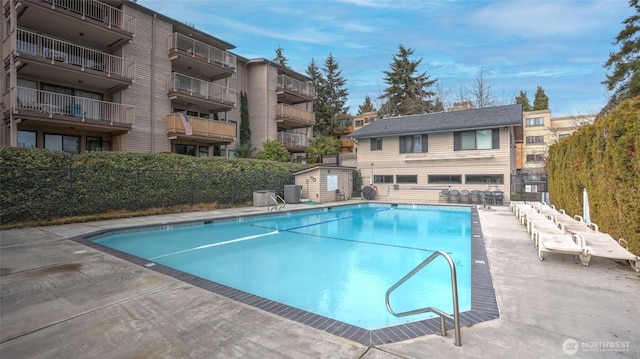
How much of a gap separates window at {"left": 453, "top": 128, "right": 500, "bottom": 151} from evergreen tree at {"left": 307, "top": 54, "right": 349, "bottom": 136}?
1866 cm

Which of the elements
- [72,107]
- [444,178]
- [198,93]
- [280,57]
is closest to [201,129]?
[198,93]

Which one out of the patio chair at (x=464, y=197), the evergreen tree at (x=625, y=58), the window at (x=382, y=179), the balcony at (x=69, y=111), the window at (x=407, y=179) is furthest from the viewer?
the evergreen tree at (x=625, y=58)

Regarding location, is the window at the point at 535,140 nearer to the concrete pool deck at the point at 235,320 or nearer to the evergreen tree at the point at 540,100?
the evergreen tree at the point at 540,100

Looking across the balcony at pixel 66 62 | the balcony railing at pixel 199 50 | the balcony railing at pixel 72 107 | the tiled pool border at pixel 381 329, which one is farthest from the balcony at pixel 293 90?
the tiled pool border at pixel 381 329

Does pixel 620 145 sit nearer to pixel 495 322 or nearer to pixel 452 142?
pixel 495 322

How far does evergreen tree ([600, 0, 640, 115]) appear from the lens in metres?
22.0

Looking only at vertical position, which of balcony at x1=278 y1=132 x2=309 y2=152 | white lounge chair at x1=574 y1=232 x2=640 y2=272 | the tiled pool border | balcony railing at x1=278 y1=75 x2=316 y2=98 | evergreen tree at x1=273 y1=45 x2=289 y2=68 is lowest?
the tiled pool border

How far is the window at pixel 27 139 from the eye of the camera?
12726 millimetres

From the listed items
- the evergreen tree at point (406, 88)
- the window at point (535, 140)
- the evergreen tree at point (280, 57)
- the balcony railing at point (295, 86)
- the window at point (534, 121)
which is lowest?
the window at point (535, 140)

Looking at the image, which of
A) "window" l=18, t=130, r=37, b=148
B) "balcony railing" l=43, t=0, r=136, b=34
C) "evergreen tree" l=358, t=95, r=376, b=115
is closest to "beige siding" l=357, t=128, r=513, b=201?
Result: "balcony railing" l=43, t=0, r=136, b=34

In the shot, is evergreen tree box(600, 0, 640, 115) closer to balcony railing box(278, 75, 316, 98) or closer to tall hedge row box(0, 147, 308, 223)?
balcony railing box(278, 75, 316, 98)

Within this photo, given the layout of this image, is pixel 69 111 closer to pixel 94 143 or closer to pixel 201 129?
pixel 94 143

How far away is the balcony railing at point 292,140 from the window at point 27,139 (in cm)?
1346

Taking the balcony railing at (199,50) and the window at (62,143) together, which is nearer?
the window at (62,143)
